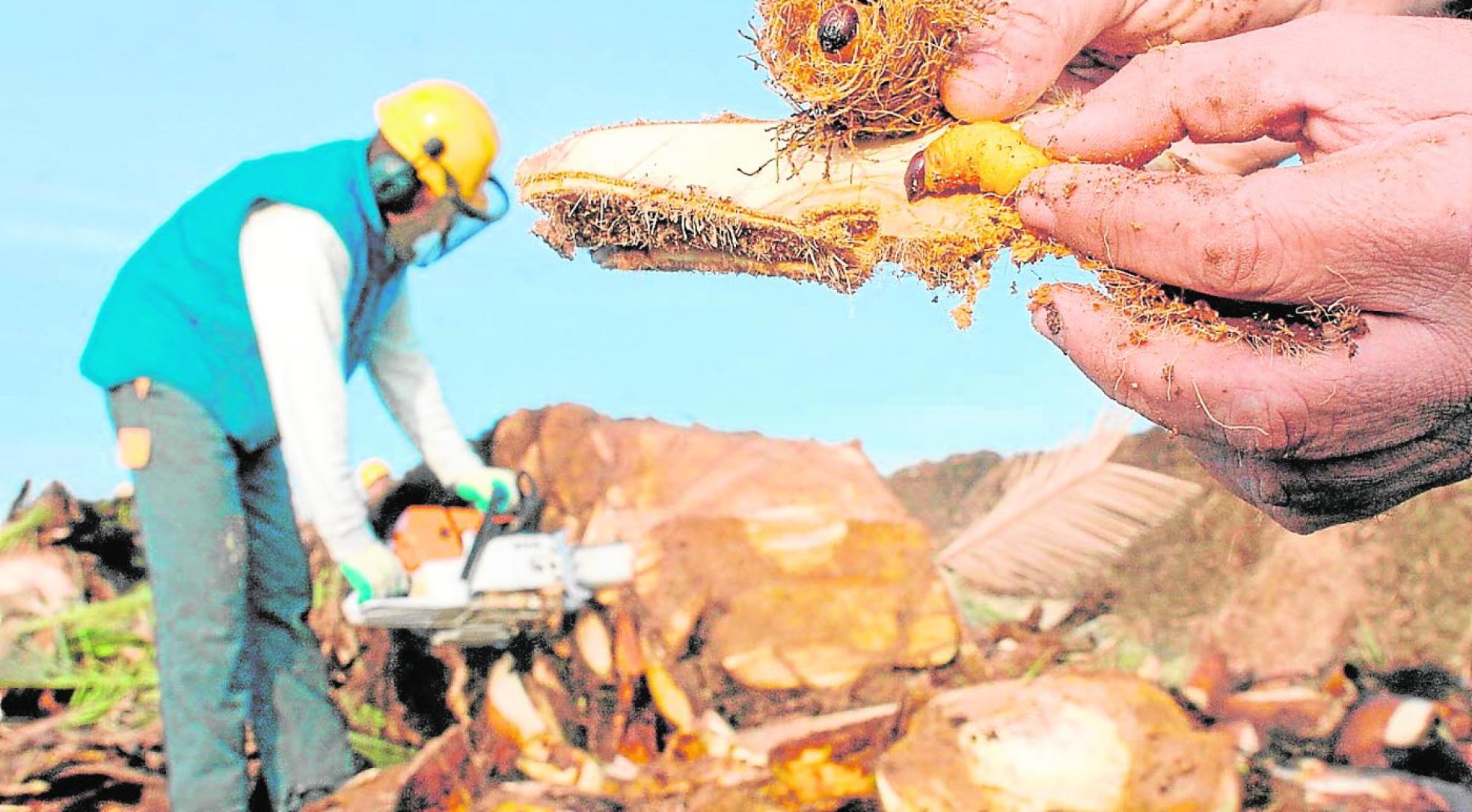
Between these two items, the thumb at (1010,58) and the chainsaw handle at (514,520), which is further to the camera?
the chainsaw handle at (514,520)

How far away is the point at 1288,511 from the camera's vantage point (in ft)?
5.79

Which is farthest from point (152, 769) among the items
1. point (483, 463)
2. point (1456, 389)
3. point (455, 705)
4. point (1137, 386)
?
point (1456, 389)

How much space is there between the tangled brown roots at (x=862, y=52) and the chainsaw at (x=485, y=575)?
2496 millimetres

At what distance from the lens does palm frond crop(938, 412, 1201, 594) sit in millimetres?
4684

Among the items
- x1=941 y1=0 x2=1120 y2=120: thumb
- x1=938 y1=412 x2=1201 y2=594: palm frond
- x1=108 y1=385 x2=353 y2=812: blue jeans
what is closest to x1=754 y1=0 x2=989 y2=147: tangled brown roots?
x1=941 y1=0 x2=1120 y2=120: thumb

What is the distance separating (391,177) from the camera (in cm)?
382

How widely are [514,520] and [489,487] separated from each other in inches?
14.5

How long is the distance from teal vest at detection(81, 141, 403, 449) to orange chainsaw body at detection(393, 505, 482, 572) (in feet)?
1.98

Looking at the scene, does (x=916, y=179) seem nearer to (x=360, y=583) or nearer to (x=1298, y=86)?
(x=1298, y=86)

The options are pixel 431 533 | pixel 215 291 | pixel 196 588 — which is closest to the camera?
pixel 196 588

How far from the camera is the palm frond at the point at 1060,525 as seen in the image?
468cm

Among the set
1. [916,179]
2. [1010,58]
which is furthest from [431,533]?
[1010,58]

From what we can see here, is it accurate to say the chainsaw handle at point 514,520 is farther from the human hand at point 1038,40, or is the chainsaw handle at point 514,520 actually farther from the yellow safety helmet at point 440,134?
the human hand at point 1038,40

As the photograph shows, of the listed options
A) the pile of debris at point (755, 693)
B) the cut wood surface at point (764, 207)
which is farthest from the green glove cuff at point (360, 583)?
the cut wood surface at point (764, 207)
